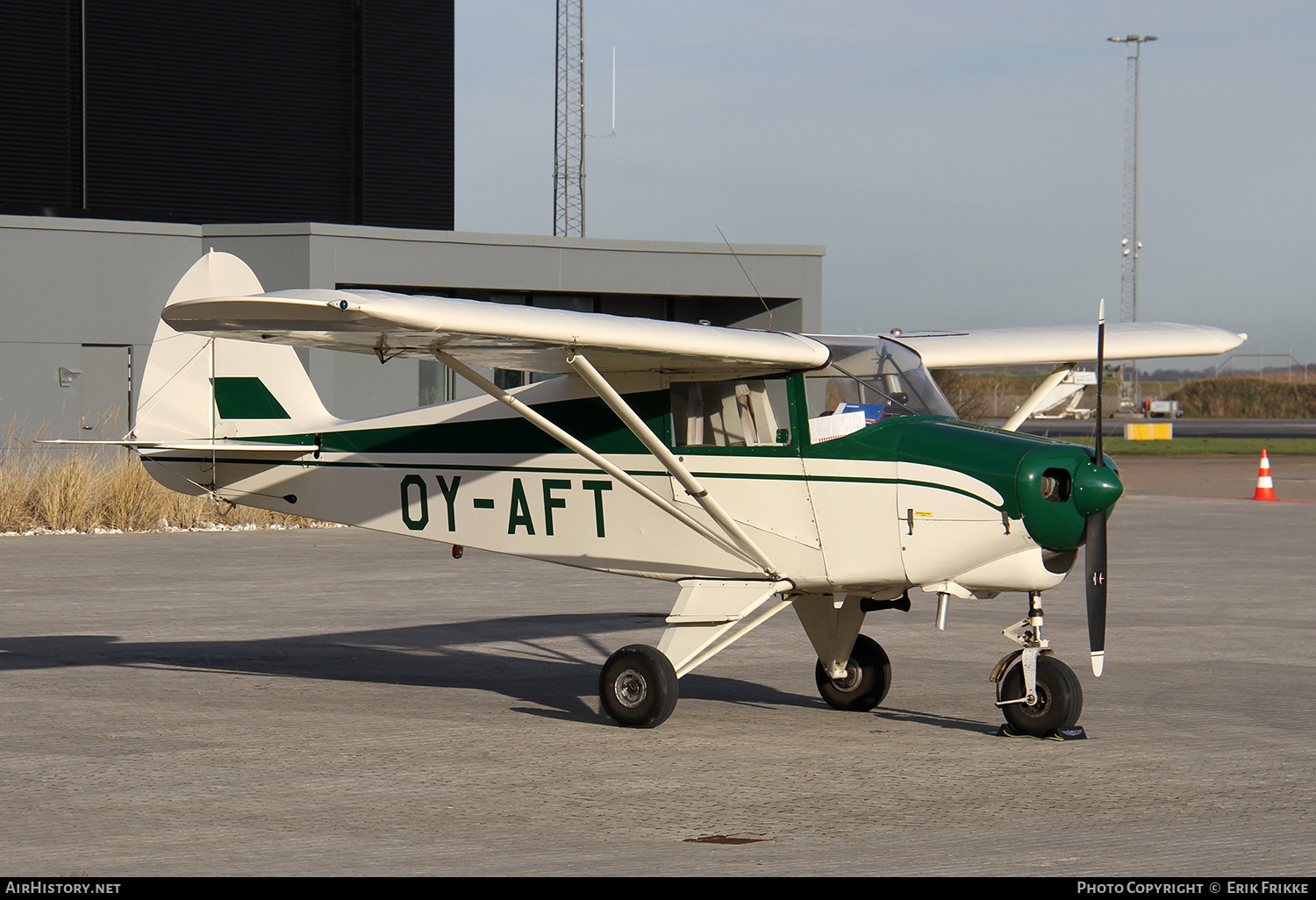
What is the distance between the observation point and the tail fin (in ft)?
32.5

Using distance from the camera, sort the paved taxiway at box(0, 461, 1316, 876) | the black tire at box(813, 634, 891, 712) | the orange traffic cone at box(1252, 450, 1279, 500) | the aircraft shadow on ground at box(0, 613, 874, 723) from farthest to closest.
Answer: the orange traffic cone at box(1252, 450, 1279, 500) → the aircraft shadow on ground at box(0, 613, 874, 723) → the black tire at box(813, 634, 891, 712) → the paved taxiway at box(0, 461, 1316, 876)

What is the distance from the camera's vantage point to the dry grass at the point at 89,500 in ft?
63.9

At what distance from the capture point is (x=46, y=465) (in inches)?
800

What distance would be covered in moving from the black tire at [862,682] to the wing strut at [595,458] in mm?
1086

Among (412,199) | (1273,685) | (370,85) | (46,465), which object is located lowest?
(1273,685)

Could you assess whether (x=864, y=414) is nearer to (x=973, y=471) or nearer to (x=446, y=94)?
(x=973, y=471)

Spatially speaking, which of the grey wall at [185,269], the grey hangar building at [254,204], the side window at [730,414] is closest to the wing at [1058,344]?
the side window at [730,414]

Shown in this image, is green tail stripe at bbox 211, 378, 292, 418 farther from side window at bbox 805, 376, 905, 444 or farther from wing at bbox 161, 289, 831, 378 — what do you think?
side window at bbox 805, 376, 905, 444

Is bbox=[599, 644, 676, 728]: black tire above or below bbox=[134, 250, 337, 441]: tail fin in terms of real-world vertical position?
below

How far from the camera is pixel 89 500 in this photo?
19781mm

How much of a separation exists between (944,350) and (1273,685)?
3.06 metres

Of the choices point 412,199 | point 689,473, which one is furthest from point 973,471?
point 412,199

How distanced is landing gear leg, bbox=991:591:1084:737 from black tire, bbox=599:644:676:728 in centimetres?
179

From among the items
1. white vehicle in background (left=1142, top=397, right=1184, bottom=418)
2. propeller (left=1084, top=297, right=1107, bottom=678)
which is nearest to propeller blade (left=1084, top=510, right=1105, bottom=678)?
propeller (left=1084, top=297, right=1107, bottom=678)
